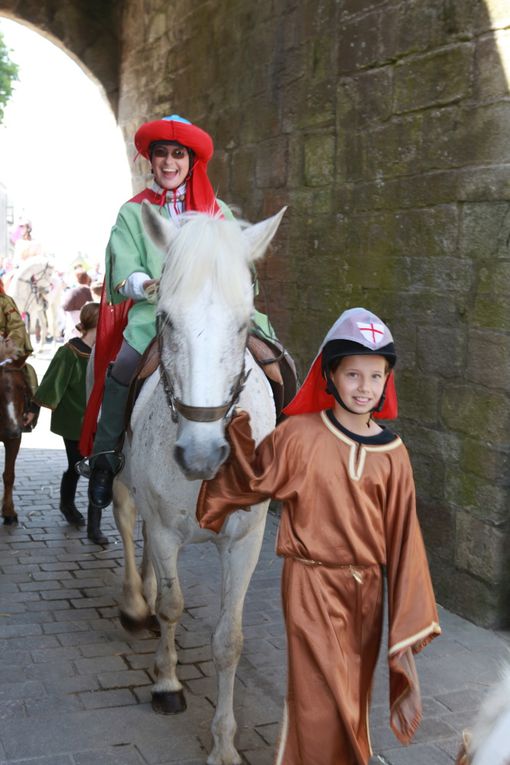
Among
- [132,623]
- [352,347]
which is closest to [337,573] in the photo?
[352,347]

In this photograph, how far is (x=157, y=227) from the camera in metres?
3.17

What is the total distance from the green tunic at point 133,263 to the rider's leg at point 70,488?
282cm

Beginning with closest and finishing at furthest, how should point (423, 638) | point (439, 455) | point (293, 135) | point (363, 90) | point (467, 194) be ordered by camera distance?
point (423, 638), point (467, 194), point (439, 455), point (363, 90), point (293, 135)

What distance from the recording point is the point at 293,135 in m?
6.59

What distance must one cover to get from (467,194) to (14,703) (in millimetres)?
3372

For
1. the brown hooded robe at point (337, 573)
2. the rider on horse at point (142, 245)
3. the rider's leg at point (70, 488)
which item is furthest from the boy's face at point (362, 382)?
the rider's leg at point (70, 488)

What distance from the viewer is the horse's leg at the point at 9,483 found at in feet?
21.8

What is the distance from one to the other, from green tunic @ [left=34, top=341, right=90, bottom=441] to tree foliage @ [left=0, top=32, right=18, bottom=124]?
25.6 meters

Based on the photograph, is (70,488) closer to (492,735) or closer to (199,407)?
(199,407)

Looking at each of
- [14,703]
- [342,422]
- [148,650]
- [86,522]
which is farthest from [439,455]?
[86,522]

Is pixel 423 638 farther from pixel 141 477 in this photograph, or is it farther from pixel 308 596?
pixel 141 477

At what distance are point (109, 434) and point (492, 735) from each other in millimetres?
3127

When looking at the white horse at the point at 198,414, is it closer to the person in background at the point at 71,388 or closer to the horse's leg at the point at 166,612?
the horse's leg at the point at 166,612

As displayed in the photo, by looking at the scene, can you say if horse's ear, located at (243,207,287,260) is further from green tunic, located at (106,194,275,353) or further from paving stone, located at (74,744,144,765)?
paving stone, located at (74,744,144,765)
